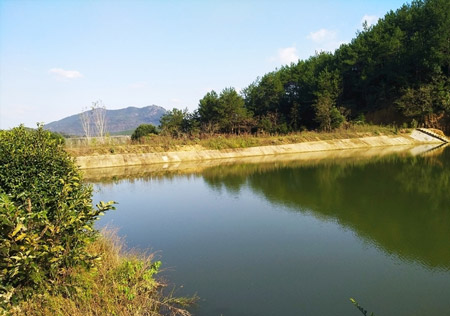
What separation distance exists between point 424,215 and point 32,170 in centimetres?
947

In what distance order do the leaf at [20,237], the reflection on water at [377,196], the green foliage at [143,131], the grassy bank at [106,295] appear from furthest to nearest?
1. the green foliage at [143,131]
2. the reflection on water at [377,196]
3. the grassy bank at [106,295]
4. the leaf at [20,237]

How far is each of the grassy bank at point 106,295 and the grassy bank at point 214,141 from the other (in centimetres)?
2080

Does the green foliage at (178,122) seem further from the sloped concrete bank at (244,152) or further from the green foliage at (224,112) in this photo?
the sloped concrete bank at (244,152)

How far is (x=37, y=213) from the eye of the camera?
3.81m

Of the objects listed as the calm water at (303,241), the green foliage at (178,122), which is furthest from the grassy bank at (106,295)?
the green foliage at (178,122)

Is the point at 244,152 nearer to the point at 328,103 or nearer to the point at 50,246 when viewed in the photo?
the point at 328,103

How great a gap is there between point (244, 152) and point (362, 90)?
2665 cm

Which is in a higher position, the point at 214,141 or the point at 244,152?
the point at 214,141

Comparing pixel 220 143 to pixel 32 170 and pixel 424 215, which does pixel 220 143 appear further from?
pixel 32 170

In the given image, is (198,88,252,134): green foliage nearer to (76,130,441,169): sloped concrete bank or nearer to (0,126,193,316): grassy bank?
(76,130,441,169): sloped concrete bank

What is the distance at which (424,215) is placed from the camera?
30.4ft

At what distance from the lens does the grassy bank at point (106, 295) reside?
4.12 meters

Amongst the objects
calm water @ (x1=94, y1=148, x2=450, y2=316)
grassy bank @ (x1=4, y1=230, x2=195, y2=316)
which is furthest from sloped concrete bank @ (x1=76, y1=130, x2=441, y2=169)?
grassy bank @ (x1=4, y1=230, x2=195, y2=316)

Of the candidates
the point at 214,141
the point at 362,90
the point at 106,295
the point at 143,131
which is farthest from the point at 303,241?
the point at 362,90
